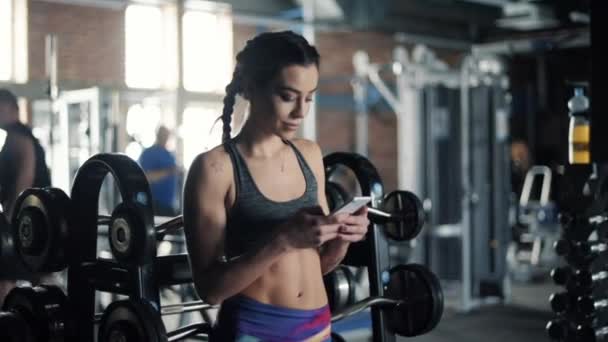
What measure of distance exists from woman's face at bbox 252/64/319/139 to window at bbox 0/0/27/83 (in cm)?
607

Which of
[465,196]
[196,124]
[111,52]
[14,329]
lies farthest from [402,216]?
[196,124]

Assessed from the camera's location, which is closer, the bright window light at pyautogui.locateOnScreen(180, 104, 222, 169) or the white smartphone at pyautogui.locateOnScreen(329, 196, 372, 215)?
the white smartphone at pyautogui.locateOnScreen(329, 196, 372, 215)

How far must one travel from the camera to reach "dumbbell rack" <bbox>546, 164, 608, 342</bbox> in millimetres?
2705

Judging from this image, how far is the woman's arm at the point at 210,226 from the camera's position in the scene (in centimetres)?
134

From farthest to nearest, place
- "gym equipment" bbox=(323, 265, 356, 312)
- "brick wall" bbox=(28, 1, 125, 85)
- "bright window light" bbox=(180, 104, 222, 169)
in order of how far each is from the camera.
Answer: "bright window light" bbox=(180, 104, 222, 169), "brick wall" bbox=(28, 1, 125, 85), "gym equipment" bbox=(323, 265, 356, 312)

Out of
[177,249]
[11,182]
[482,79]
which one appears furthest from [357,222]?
[482,79]

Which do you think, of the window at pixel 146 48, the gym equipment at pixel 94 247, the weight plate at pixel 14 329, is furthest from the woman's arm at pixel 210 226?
the window at pixel 146 48

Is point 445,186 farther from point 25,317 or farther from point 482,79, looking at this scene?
point 25,317

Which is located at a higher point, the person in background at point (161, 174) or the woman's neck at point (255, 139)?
the woman's neck at point (255, 139)

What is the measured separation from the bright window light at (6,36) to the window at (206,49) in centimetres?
190

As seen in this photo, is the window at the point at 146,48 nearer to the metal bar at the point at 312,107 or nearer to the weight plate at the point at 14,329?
the metal bar at the point at 312,107

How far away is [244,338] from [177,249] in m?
3.99

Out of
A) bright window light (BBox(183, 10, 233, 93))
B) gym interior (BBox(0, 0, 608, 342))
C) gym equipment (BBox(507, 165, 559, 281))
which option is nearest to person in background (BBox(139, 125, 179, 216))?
gym interior (BBox(0, 0, 608, 342))

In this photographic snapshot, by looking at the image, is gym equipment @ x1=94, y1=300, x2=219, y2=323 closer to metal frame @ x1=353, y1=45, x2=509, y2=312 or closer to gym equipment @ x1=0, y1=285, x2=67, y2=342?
gym equipment @ x1=0, y1=285, x2=67, y2=342
